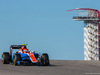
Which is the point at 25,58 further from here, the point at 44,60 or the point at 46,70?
the point at 46,70

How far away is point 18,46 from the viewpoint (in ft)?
89.5

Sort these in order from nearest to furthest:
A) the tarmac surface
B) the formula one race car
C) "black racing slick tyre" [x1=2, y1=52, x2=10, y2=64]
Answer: the tarmac surface
the formula one race car
"black racing slick tyre" [x1=2, y1=52, x2=10, y2=64]

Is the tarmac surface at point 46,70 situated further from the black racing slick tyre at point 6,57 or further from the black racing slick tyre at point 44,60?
the black racing slick tyre at point 6,57

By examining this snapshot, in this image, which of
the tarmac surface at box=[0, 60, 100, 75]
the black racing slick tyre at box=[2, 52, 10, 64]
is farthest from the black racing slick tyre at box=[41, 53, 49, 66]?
the black racing slick tyre at box=[2, 52, 10, 64]

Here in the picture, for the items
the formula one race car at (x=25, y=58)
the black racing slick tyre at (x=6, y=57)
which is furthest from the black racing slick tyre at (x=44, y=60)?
the black racing slick tyre at (x=6, y=57)

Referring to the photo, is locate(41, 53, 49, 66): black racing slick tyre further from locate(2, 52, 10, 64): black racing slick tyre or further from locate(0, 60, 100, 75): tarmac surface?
locate(2, 52, 10, 64): black racing slick tyre

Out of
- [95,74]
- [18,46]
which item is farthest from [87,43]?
[95,74]

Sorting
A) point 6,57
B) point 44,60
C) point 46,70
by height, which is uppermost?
point 6,57

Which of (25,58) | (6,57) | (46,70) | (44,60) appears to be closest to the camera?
(46,70)

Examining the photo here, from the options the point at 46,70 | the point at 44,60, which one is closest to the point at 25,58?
the point at 44,60

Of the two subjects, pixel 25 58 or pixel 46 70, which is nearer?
pixel 46 70

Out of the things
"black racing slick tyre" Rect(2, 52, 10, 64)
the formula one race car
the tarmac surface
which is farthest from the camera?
"black racing slick tyre" Rect(2, 52, 10, 64)

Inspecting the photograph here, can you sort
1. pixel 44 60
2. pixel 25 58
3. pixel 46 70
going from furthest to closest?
1. pixel 25 58
2. pixel 44 60
3. pixel 46 70

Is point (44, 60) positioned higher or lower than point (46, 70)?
higher
